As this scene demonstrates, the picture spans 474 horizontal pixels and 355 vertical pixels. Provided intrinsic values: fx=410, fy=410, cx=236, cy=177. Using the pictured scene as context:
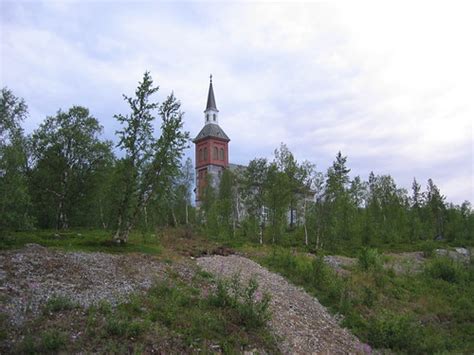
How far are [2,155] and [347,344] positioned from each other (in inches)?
1329

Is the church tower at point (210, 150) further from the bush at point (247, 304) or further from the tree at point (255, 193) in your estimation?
the bush at point (247, 304)

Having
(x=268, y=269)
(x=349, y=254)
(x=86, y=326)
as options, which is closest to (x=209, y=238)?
(x=349, y=254)

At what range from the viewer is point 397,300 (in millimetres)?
23656

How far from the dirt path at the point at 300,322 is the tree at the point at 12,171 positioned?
53.0 feet

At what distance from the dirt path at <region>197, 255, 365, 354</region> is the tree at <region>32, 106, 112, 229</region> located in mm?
31174

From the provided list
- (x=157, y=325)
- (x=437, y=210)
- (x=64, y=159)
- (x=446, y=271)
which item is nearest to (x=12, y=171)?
(x=64, y=159)

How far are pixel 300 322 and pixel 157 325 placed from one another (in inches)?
258

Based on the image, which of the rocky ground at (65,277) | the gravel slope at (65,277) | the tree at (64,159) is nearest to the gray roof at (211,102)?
the tree at (64,159)

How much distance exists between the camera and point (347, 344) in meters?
16.7

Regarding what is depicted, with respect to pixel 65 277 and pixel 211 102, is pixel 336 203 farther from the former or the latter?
pixel 211 102

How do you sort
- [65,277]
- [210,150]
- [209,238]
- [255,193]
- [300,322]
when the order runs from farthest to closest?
1. [210,150]
2. [255,193]
3. [209,238]
4. [65,277]
5. [300,322]

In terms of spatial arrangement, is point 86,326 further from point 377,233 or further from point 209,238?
point 377,233

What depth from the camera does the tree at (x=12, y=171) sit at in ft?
101

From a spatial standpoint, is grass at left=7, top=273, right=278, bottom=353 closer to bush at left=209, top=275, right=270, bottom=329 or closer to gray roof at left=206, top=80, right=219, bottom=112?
bush at left=209, top=275, right=270, bottom=329
